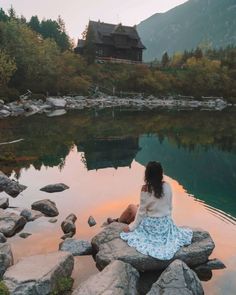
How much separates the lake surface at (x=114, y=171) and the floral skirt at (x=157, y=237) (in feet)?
3.87

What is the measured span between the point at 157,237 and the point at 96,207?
5.90m

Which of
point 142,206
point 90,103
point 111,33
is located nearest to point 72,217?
point 142,206

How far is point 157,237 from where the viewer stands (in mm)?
10500

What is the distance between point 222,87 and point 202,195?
88.4m

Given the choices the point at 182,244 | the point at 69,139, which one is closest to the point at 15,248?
the point at 182,244

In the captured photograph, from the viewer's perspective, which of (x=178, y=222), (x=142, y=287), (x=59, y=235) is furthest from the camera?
(x=178, y=222)

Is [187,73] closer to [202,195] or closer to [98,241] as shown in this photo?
[202,195]

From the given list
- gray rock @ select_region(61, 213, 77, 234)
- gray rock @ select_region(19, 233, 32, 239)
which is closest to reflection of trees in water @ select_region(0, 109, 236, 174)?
gray rock @ select_region(61, 213, 77, 234)

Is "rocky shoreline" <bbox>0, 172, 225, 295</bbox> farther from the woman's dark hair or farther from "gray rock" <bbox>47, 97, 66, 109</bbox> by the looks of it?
"gray rock" <bbox>47, 97, 66, 109</bbox>

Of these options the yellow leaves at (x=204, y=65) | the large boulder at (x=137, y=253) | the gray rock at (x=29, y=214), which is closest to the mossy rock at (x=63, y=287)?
the large boulder at (x=137, y=253)

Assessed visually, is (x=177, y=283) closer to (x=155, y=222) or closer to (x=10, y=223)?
(x=155, y=222)

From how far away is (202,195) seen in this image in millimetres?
19469

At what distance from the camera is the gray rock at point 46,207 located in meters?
14.7

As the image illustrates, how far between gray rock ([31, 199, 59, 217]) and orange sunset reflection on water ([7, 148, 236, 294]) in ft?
1.09
